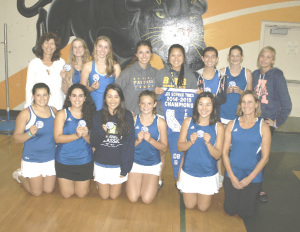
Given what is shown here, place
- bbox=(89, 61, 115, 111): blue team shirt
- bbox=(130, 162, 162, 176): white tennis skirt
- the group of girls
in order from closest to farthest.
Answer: the group of girls < bbox=(130, 162, 162, 176): white tennis skirt < bbox=(89, 61, 115, 111): blue team shirt

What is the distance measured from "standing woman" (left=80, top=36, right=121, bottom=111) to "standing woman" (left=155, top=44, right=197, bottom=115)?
2.68 feet

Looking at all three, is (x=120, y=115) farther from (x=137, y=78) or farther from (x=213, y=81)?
(x=213, y=81)

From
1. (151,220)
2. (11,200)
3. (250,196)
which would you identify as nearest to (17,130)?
(11,200)

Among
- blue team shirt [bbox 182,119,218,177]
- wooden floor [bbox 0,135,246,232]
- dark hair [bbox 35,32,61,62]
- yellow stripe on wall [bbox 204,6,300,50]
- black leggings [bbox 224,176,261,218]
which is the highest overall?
yellow stripe on wall [bbox 204,6,300,50]

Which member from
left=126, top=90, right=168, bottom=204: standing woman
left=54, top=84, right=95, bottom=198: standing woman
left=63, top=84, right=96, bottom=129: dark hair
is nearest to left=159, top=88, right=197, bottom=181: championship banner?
left=126, top=90, right=168, bottom=204: standing woman

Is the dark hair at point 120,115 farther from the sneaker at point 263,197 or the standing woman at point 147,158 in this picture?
the sneaker at point 263,197

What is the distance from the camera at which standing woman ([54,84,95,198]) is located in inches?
153

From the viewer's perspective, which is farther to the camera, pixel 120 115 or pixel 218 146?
pixel 120 115

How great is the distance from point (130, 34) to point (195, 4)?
6.49ft

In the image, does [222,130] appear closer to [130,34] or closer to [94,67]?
[94,67]

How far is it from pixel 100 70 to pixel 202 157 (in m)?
2.12

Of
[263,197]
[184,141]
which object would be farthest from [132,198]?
[263,197]

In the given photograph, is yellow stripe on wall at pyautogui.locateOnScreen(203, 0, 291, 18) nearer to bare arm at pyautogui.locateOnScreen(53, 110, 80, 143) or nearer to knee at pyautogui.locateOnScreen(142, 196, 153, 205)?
bare arm at pyautogui.locateOnScreen(53, 110, 80, 143)

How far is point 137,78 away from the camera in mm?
4301
